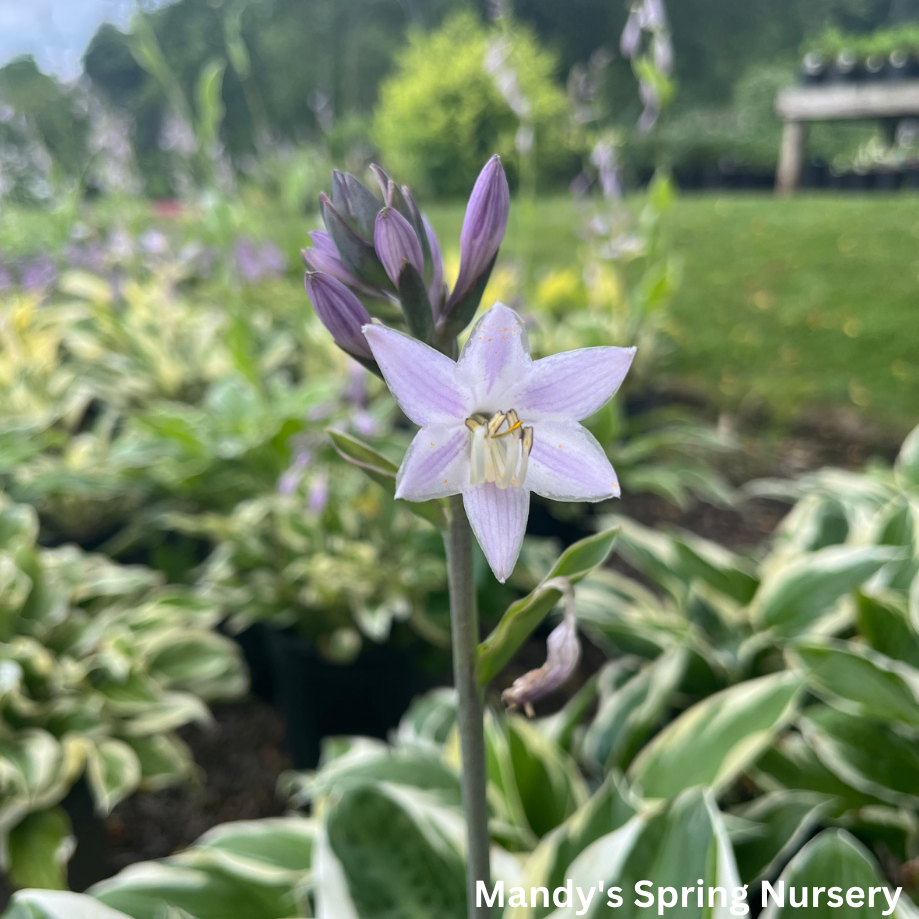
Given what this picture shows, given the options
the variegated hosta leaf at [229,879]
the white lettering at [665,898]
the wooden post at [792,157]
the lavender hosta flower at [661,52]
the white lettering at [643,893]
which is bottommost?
the variegated hosta leaf at [229,879]

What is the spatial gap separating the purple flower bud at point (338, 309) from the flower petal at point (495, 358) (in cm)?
9

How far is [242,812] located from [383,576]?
2.25 ft

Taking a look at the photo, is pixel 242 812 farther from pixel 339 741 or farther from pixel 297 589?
pixel 339 741

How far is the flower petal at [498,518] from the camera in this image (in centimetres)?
44

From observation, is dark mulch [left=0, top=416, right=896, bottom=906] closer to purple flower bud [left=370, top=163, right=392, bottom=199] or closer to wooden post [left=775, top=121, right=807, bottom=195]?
purple flower bud [left=370, top=163, right=392, bottom=199]

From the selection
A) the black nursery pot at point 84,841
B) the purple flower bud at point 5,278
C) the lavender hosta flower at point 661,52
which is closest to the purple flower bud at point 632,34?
the lavender hosta flower at point 661,52

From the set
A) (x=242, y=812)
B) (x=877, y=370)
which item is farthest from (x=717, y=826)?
(x=877, y=370)

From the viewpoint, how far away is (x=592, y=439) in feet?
1.48

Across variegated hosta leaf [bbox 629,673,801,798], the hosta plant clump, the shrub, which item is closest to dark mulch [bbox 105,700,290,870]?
the hosta plant clump

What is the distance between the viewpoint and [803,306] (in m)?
4.00

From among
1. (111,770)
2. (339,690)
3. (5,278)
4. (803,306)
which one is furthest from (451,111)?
(111,770)

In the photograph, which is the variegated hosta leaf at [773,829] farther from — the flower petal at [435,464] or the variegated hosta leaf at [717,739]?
the flower petal at [435,464]

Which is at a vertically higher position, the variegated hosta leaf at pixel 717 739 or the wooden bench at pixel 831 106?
the wooden bench at pixel 831 106

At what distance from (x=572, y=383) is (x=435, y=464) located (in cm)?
11
